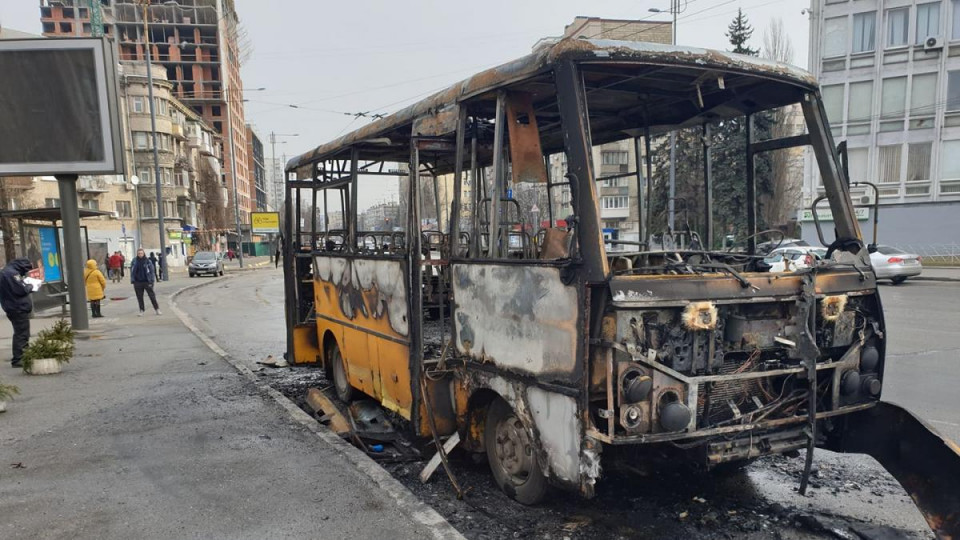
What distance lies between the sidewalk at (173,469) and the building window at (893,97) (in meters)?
33.3

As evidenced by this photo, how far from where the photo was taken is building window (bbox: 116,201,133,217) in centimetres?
5216

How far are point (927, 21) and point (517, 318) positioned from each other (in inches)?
1365

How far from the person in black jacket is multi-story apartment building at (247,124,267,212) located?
293ft

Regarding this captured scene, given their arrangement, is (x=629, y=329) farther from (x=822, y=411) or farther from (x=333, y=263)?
(x=333, y=263)

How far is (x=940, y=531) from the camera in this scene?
10.9 feet

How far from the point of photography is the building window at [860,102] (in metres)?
30.1

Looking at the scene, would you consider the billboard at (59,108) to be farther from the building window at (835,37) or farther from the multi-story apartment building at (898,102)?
the building window at (835,37)

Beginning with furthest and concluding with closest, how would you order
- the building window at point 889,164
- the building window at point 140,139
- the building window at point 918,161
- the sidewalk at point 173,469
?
the building window at point 140,139 → the building window at point 889,164 → the building window at point 918,161 → the sidewalk at point 173,469

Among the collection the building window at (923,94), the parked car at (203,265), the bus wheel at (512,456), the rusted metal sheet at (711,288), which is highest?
the building window at (923,94)

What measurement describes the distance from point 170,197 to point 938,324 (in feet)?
195

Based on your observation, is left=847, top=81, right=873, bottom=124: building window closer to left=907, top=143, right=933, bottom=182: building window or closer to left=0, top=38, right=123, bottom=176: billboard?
left=907, top=143, right=933, bottom=182: building window

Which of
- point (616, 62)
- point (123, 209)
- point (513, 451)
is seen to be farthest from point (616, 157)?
point (123, 209)

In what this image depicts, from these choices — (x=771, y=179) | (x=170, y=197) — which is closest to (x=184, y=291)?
(x=771, y=179)

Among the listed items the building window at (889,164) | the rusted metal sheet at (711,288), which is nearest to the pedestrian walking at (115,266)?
the rusted metal sheet at (711,288)
